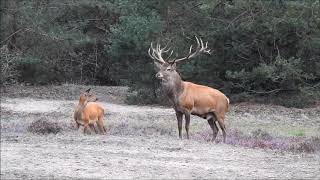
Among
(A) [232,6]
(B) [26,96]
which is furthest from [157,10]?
(B) [26,96]

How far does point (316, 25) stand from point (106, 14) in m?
14.2

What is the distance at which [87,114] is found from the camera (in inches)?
695

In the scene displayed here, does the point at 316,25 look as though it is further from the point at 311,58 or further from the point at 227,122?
the point at 227,122

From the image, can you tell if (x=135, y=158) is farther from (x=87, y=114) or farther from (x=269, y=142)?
(x=87, y=114)

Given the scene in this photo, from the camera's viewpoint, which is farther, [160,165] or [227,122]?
[227,122]

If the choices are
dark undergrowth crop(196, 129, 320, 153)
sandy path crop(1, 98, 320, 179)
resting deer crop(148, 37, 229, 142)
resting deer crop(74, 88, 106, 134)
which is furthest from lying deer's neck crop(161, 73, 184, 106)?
resting deer crop(74, 88, 106, 134)

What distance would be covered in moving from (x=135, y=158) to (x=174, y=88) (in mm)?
4524

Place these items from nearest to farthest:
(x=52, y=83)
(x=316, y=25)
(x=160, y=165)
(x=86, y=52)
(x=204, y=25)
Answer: (x=160, y=165) < (x=316, y=25) < (x=204, y=25) < (x=52, y=83) < (x=86, y=52)

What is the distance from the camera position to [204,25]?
30.0 metres

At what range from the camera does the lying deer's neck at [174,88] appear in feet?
55.2

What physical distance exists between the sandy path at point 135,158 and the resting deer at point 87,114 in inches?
15.5

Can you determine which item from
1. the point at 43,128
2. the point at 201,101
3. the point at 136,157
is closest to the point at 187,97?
the point at 201,101

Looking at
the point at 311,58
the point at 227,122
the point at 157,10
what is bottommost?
the point at 227,122

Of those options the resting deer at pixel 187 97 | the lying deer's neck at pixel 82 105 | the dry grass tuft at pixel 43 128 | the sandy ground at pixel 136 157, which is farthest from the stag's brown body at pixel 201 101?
the dry grass tuft at pixel 43 128
